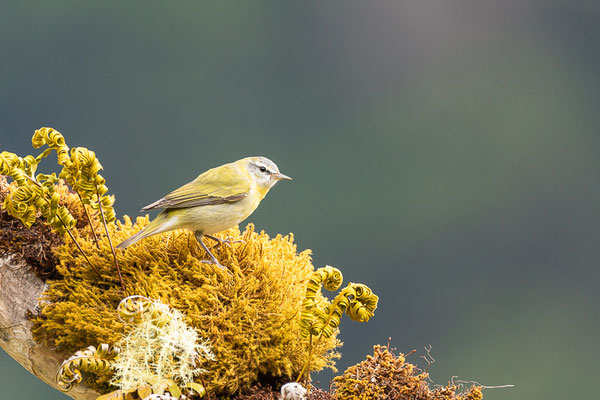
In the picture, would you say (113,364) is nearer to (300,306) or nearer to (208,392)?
(208,392)

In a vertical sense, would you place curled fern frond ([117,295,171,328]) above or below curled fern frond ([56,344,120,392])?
above

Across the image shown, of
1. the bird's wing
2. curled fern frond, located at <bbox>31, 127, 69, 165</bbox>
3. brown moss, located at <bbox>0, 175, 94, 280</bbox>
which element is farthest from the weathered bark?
the bird's wing

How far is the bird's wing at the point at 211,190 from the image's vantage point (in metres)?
3.93

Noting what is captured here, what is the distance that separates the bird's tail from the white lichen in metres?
0.57

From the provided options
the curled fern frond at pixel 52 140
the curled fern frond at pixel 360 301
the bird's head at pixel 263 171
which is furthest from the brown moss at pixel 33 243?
the curled fern frond at pixel 360 301

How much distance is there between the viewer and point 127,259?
4.06 meters

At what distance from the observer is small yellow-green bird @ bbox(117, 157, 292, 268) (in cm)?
390

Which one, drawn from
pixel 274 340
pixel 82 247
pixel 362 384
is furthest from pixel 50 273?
pixel 362 384

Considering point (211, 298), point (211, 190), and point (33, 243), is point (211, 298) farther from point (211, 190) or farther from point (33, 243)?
point (33, 243)

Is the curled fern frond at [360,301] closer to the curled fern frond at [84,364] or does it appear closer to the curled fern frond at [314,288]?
the curled fern frond at [314,288]

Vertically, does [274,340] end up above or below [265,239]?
below

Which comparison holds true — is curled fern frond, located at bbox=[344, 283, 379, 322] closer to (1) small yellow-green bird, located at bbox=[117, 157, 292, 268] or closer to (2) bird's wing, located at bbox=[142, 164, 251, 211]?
(1) small yellow-green bird, located at bbox=[117, 157, 292, 268]

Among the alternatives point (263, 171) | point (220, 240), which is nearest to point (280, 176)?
point (263, 171)

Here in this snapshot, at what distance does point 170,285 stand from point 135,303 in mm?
576
